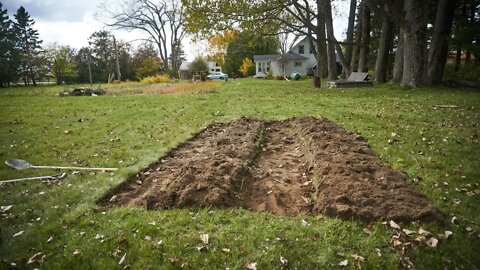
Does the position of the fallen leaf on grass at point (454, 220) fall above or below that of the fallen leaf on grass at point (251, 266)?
above

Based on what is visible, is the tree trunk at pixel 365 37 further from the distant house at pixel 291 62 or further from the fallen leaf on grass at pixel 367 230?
the distant house at pixel 291 62

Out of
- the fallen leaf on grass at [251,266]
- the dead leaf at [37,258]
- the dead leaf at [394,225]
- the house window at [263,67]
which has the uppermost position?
the house window at [263,67]

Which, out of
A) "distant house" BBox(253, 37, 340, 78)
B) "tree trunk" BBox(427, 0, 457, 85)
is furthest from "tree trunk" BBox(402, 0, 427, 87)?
"distant house" BBox(253, 37, 340, 78)

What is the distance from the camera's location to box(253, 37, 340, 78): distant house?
158 ft

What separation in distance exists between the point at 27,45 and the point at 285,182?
45487mm

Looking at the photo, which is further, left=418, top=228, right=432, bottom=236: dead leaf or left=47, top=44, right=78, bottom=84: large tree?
left=47, top=44, right=78, bottom=84: large tree

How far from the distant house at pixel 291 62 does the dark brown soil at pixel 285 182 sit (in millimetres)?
41474

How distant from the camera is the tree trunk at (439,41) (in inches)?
611

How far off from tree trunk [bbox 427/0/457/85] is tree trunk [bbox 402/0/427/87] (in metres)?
1.55

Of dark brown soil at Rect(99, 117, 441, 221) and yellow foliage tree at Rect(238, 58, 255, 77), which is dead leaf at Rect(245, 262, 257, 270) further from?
yellow foliage tree at Rect(238, 58, 255, 77)

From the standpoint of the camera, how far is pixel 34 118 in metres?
10.5

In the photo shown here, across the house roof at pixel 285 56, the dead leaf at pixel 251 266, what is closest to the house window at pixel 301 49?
the house roof at pixel 285 56

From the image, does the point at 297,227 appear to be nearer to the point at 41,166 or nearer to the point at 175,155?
the point at 175,155

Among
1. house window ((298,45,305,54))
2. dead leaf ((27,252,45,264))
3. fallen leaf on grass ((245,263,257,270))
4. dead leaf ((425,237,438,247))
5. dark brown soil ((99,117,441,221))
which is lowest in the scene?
dead leaf ((27,252,45,264))
